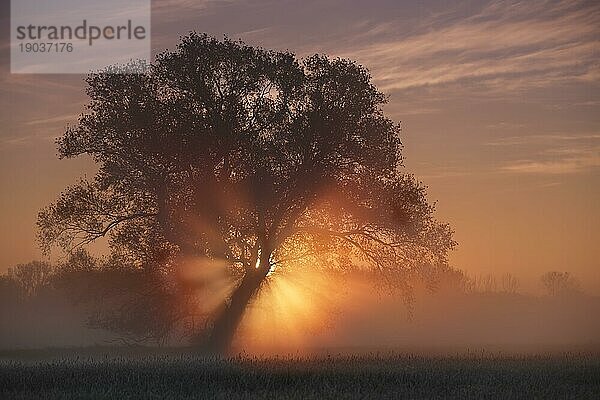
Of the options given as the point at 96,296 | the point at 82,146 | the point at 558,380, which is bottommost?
the point at 558,380

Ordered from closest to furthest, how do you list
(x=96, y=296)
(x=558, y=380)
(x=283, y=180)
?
(x=558, y=380), (x=283, y=180), (x=96, y=296)

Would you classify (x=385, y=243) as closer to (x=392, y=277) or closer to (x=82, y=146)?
(x=392, y=277)

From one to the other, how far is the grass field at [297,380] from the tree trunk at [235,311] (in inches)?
491

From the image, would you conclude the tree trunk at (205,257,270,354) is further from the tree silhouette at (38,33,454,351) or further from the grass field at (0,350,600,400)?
the grass field at (0,350,600,400)

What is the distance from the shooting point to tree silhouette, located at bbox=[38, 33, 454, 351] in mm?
34562

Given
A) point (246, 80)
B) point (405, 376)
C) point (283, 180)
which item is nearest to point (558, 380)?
point (405, 376)

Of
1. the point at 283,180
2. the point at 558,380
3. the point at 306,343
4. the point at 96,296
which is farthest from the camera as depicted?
the point at 306,343

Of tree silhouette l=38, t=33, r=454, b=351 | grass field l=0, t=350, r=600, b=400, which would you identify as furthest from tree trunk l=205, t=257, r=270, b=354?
grass field l=0, t=350, r=600, b=400

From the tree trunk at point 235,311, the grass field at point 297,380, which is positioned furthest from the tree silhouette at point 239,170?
the grass field at point 297,380

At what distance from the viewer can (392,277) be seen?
36.6m

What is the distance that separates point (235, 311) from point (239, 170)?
236 inches

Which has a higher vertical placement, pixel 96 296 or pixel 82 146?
pixel 82 146

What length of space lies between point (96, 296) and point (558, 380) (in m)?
22.0

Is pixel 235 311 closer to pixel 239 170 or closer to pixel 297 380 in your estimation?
pixel 239 170
